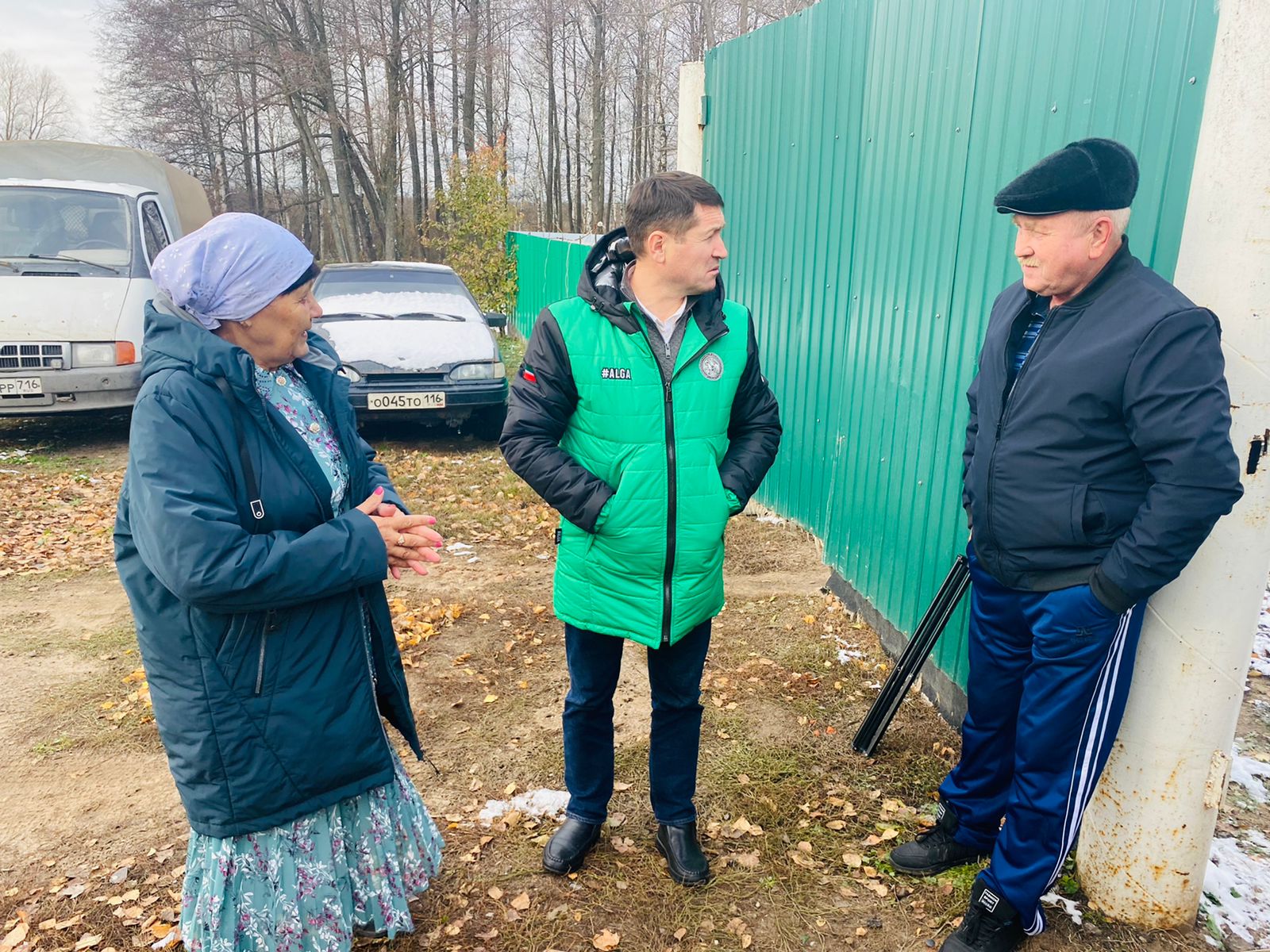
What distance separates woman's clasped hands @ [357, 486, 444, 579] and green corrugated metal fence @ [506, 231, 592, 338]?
10171 millimetres

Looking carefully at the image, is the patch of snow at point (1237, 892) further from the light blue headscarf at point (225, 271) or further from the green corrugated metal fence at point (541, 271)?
the green corrugated metal fence at point (541, 271)

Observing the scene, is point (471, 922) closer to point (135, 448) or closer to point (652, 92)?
point (135, 448)

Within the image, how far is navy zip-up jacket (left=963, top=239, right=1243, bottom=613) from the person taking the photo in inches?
84.4

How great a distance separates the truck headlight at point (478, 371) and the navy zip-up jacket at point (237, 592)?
647cm

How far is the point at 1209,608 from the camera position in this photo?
244 cm

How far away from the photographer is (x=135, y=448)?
6.50ft

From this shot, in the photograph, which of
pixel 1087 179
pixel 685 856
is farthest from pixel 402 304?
pixel 1087 179

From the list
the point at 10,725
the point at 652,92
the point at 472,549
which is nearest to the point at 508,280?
the point at 472,549

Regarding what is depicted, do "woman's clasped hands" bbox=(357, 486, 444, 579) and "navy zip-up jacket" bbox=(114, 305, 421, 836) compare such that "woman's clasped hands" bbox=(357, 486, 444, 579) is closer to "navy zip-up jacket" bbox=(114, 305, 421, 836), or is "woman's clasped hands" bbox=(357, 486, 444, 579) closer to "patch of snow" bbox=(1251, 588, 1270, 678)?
"navy zip-up jacket" bbox=(114, 305, 421, 836)

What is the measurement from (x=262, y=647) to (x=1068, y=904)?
2531 millimetres

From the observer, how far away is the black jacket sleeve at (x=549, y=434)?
266cm

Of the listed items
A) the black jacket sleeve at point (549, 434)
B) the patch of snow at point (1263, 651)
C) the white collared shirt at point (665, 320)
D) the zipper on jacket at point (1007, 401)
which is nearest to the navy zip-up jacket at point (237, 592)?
the black jacket sleeve at point (549, 434)

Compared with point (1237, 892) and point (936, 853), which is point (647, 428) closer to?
point (936, 853)

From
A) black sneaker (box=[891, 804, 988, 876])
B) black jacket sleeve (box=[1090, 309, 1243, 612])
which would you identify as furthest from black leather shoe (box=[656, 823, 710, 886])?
black jacket sleeve (box=[1090, 309, 1243, 612])
